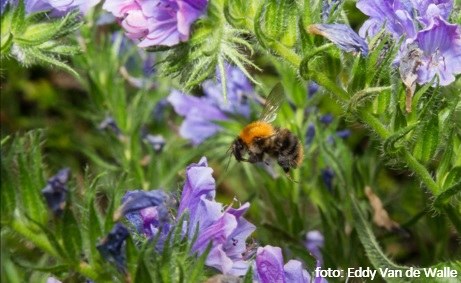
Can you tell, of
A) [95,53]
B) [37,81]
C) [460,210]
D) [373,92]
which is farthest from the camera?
[37,81]

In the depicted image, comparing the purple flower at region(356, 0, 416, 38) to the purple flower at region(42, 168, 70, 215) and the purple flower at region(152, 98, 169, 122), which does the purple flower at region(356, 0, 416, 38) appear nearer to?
the purple flower at region(42, 168, 70, 215)

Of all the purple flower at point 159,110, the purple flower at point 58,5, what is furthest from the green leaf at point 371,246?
the purple flower at point 159,110

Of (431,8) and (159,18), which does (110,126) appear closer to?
(159,18)

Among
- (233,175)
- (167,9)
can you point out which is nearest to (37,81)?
(233,175)

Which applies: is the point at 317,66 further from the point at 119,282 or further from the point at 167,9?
the point at 119,282

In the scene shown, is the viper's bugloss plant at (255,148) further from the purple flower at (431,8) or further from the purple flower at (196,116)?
the purple flower at (196,116)

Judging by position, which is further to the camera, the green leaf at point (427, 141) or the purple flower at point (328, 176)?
the purple flower at point (328, 176)

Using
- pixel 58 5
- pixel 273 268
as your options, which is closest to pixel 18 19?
pixel 58 5
